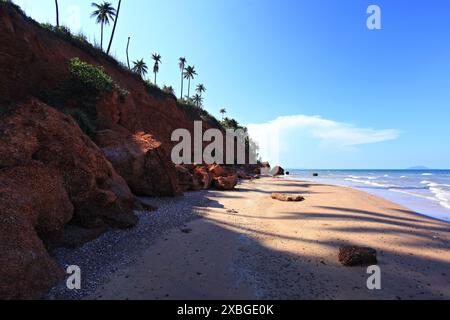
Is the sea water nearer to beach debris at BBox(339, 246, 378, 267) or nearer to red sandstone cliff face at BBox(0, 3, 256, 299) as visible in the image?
beach debris at BBox(339, 246, 378, 267)

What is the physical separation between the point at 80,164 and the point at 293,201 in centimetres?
1043

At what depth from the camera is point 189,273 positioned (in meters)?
4.60

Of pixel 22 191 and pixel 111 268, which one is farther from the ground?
pixel 22 191

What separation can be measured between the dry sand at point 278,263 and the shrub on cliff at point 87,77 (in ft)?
34.2

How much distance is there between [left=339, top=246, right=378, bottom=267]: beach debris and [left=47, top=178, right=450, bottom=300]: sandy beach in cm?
18

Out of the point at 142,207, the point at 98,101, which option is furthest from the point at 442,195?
the point at 98,101

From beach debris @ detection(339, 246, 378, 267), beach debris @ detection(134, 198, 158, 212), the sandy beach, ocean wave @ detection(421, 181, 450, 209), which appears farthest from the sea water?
beach debris @ detection(134, 198, 158, 212)

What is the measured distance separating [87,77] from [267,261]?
14.1 m

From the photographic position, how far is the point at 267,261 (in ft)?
17.3

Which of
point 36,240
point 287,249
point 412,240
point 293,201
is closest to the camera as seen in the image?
point 36,240

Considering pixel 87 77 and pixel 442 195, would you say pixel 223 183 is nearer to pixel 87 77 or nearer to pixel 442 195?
pixel 87 77
